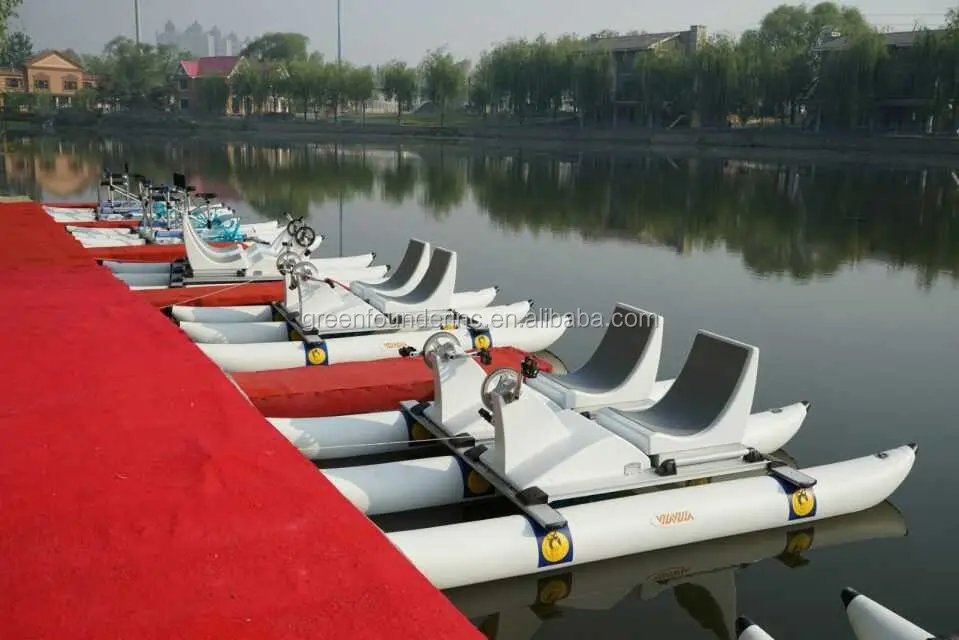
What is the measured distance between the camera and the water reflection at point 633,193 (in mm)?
19609

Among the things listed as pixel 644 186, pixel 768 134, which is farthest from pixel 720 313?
pixel 768 134

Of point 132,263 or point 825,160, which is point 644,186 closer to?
point 825,160

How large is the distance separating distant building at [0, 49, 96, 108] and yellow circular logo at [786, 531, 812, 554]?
9156 centimetres

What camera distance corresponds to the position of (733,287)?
14.7 meters

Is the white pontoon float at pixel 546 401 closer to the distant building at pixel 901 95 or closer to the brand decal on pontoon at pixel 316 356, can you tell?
the brand decal on pontoon at pixel 316 356

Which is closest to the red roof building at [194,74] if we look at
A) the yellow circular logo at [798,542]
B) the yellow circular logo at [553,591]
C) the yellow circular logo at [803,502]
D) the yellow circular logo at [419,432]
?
the yellow circular logo at [419,432]

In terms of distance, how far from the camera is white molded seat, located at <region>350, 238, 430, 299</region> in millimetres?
10188

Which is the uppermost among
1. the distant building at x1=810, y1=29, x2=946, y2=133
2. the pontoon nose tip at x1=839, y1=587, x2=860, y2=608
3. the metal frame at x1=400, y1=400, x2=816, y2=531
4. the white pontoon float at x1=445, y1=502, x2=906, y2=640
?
the distant building at x1=810, y1=29, x2=946, y2=133

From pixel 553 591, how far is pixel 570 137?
52734 millimetres

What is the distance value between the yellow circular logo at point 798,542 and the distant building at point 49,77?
9156 cm

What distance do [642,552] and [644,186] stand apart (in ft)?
89.1

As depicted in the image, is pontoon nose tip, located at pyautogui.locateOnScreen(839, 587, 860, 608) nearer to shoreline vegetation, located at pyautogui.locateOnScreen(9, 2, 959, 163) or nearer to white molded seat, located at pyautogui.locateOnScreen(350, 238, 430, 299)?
white molded seat, located at pyautogui.locateOnScreen(350, 238, 430, 299)

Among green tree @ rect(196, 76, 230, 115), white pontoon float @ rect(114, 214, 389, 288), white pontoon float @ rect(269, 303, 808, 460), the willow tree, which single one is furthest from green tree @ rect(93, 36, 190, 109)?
white pontoon float @ rect(269, 303, 808, 460)

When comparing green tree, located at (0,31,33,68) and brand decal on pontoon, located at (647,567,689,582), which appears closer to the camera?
brand decal on pontoon, located at (647,567,689,582)
